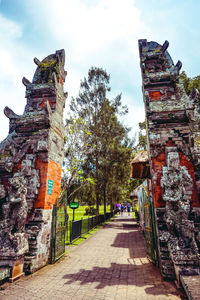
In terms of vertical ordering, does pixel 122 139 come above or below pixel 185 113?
above

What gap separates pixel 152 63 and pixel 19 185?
632cm

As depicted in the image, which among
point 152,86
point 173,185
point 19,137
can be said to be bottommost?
point 173,185

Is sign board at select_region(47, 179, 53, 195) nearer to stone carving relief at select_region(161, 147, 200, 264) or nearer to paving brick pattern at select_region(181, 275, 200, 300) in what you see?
stone carving relief at select_region(161, 147, 200, 264)

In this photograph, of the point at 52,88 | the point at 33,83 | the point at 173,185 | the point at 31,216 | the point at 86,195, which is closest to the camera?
the point at 173,185

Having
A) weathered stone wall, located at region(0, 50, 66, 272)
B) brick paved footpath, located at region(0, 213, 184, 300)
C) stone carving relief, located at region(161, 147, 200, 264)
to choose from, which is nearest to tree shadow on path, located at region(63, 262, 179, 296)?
brick paved footpath, located at region(0, 213, 184, 300)

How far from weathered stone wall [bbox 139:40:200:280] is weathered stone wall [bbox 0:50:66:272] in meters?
3.32

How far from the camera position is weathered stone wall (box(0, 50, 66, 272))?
467cm

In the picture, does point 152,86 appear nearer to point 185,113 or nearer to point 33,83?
point 185,113

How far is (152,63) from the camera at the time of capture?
6.73 metres

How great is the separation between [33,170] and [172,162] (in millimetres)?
4264

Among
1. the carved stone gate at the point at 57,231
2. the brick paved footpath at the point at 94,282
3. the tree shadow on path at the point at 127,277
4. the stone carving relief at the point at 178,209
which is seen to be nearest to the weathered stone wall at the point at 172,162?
the stone carving relief at the point at 178,209

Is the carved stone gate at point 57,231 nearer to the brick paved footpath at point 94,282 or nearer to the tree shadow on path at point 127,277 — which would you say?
the brick paved footpath at point 94,282

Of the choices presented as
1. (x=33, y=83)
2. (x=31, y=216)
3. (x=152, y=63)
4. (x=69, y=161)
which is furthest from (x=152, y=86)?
(x=69, y=161)

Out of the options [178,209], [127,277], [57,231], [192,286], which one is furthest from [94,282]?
[178,209]
